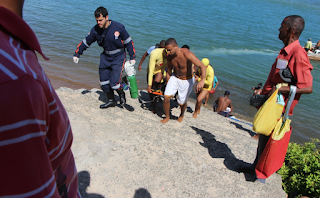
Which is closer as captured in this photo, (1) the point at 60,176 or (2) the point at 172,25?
(1) the point at 60,176

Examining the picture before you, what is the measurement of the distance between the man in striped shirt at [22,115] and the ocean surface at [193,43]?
802cm

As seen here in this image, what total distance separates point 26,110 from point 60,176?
447 mm

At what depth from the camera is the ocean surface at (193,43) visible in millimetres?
9688

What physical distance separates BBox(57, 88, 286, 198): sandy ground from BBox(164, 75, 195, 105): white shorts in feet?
2.51

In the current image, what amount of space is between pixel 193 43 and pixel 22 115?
1914 cm

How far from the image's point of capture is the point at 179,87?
553cm

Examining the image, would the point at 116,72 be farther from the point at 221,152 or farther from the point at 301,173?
the point at 301,173

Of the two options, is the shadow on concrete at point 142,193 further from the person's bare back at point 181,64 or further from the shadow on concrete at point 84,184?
the person's bare back at point 181,64

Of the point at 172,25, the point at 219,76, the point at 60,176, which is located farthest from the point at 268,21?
the point at 60,176

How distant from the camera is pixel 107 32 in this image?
5031 millimetres

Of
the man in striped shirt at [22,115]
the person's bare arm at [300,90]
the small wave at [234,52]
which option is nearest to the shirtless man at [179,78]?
the person's bare arm at [300,90]

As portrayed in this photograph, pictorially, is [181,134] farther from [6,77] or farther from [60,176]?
[6,77]

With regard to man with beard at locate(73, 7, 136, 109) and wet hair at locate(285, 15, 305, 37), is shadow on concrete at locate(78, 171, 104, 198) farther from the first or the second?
wet hair at locate(285, 15, 305, 37)

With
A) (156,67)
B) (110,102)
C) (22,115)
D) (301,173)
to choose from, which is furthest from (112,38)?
(22,115)
